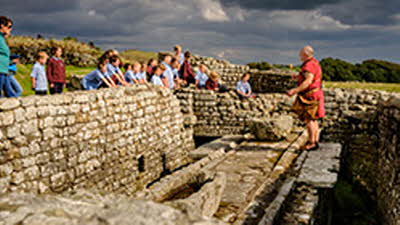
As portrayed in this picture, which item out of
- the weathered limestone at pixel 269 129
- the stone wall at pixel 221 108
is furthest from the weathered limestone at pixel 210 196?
the stone wall at pixel 221 108

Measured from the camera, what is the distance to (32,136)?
5684mm

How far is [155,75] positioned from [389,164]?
7054 mm

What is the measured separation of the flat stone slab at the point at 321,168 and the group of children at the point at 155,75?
16.6ft

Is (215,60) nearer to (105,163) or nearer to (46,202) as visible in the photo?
(105,163)

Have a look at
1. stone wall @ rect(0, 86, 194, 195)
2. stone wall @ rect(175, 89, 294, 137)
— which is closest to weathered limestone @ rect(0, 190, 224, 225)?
stone wall @ rect(0, 86, 194, 195)

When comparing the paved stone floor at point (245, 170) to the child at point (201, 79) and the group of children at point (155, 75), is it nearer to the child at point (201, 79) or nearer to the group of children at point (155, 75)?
the group of children at point (155, 75)

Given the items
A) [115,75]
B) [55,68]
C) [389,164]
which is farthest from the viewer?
[115,75]

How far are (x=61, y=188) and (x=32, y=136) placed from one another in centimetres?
116

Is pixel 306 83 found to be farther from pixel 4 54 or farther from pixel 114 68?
pixel 4 54

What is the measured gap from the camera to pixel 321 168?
643 centimetres

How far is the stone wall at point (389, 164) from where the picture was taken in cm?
651

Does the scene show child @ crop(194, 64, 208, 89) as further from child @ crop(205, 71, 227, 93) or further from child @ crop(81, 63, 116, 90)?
child @ crop(81, 63, 116, 90)

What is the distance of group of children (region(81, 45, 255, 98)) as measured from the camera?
8.91m

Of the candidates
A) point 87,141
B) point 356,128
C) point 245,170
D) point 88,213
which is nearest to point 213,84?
point 356,128
